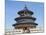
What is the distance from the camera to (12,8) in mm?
1936

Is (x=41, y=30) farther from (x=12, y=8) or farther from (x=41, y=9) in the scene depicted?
(x=12, y=8)

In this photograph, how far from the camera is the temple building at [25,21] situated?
1946 millimetres

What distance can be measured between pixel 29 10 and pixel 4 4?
1.46 ft

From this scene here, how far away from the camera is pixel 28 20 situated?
1.96m

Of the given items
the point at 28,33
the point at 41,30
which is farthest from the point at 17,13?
the point at 41,30

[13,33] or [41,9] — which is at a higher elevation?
[41,9]

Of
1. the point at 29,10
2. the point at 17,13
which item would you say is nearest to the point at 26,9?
the point at 29,10

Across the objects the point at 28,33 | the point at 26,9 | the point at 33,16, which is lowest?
the point at 28,33

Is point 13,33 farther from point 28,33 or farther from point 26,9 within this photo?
point 26,9

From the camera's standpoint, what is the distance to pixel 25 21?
1.95 meters

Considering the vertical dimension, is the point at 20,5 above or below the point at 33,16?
above

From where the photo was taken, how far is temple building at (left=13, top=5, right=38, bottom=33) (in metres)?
1.95

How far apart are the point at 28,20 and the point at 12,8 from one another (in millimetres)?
347

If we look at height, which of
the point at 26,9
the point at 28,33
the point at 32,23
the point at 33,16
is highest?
the point at 26,9
